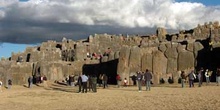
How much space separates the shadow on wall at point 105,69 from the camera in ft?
127

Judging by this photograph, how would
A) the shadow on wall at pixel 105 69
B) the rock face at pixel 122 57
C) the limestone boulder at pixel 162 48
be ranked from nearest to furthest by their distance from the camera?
the rock face at pixel 122 57 → the limestone boulder at pixel 162 48 → the shadow on wall at pixel 105 69

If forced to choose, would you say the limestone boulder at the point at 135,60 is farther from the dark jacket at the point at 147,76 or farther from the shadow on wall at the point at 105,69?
the dark jacket at the point at 147,76

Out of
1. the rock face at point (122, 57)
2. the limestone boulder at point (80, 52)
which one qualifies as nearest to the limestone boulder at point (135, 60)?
the rock face at point (122, 57)

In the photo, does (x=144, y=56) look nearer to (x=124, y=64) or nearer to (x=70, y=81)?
(x=124, y=64)

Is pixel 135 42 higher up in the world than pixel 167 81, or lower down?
higher up

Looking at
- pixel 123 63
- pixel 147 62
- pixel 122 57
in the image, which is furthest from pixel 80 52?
pixel 147 62

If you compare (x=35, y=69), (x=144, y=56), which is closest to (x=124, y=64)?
(x=144, y=56)

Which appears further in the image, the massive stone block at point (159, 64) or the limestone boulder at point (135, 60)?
the limestone boulder at point (135, 60)

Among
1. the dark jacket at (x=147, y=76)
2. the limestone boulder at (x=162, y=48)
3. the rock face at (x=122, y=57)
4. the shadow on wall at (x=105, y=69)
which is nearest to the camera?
the dark jacket at (x=147, y=76)

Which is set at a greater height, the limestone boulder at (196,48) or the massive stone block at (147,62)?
the limestone boulder at (196,48)

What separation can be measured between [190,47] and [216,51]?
2567 mm

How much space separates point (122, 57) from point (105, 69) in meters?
5.88

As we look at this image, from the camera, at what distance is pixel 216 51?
33375 mm

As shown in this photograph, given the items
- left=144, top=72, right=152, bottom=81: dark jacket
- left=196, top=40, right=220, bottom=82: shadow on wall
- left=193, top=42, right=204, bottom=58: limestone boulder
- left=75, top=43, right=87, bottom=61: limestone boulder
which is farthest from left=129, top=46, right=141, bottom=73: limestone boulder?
left=75, top=43, right=87, bottom=61: limestone boulder
